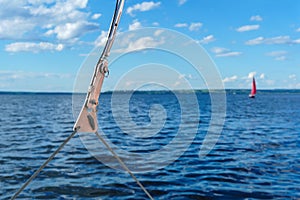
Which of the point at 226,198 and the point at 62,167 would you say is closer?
the point at 226,198

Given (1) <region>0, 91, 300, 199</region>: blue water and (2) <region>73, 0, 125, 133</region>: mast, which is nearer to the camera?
(2) <region>73, 0, 125, 133</region>: mast

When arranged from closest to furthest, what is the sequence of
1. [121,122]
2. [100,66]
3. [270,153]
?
1. [100,66]
2. [270,153]
3. [121,122]

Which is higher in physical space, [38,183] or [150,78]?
[150,78]

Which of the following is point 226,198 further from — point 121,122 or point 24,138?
point 121,122

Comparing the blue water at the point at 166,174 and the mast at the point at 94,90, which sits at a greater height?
the mast at the point at 94,90

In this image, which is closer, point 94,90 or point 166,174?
point 94,90

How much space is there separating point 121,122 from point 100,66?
29.7 meters

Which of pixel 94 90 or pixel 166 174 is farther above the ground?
pixel 94 90

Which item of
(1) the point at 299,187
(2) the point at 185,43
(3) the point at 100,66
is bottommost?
(1) the point at 299,187

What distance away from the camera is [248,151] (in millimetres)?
19172

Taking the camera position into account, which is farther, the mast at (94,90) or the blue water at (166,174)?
the blue water at (166,174)

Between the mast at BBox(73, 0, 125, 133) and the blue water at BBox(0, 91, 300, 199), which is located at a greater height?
the mast at BBox(73, 0, 125, 133)

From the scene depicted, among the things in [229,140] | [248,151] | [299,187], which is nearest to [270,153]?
[248,151]

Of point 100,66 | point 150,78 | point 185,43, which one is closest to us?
point 100,66
